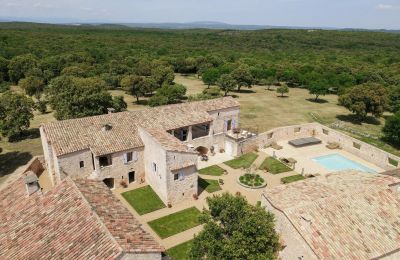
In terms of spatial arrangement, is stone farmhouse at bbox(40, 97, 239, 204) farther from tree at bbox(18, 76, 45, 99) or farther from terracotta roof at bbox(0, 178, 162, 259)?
tree at bbox(18, 76, 45, 99)

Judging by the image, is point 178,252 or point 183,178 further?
point 183,178

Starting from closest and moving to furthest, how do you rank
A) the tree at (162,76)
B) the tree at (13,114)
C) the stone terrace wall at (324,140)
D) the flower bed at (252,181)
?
the flower bed at (252,181) < the stone terrace wall at (324,140) < the tree at (13,114) < the tree at (162,76)

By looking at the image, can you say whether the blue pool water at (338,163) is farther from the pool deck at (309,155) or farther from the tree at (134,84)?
the tree at (134,84)

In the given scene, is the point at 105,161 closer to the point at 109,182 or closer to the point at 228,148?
the point at 109,182

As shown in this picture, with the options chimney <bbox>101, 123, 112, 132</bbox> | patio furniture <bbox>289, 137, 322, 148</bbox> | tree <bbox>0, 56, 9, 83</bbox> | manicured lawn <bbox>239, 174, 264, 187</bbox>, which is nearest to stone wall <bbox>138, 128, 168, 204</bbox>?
chimney <bbox>101, 123, 112, 132</bbox>

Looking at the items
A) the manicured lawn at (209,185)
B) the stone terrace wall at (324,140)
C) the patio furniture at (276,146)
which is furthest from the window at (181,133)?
the patio furniture at (276,146)

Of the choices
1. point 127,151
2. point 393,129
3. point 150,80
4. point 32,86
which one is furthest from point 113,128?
point 32,86

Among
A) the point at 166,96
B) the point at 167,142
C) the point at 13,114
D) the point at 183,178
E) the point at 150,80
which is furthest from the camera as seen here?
the point at 150,80
